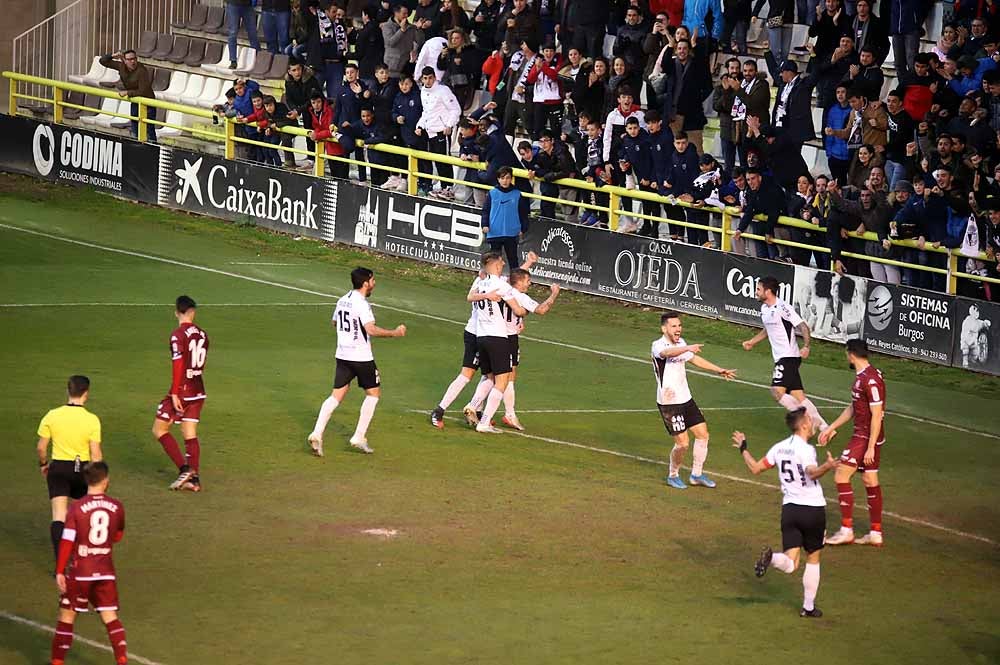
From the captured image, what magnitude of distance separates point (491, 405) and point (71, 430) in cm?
693

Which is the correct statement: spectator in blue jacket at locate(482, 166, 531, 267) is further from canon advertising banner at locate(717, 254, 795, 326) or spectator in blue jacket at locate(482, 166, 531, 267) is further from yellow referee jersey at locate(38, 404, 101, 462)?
yellow referee jersey at locate(38, 404, 101, 462)

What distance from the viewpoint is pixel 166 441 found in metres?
16.5

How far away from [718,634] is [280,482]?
561 cm

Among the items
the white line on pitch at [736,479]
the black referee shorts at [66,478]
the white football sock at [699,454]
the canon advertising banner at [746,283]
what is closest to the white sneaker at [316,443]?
the white line on pitch at [736,479]

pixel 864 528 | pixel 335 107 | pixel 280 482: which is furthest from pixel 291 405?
pixel 335 107

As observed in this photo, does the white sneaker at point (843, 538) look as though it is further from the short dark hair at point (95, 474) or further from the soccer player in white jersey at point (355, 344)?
the short dark hair at point (95, 474)

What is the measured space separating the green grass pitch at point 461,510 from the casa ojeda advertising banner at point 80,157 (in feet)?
24.1

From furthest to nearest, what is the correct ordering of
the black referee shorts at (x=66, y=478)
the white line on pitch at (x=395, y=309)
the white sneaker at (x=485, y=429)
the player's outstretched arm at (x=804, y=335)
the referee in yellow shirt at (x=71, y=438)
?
the white line on pitch at (x=395, y=309) < the white sneaker at (x=485, y=429) < the player's outstretched arm at (x=804, y=335) < the black referee shorts at (x=66, y=478) < the referee in yellow shirt at (x=71, y=438)

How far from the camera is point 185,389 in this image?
635 inches

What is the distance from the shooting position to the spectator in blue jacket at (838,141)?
87.1 feet

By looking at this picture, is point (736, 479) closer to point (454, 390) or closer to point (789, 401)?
point (789, 401)

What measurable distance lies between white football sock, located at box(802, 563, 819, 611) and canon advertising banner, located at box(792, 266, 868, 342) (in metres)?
11.9

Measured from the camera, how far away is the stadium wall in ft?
80.9

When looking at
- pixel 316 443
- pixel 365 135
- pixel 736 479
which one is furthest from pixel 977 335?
pixel 365 135
